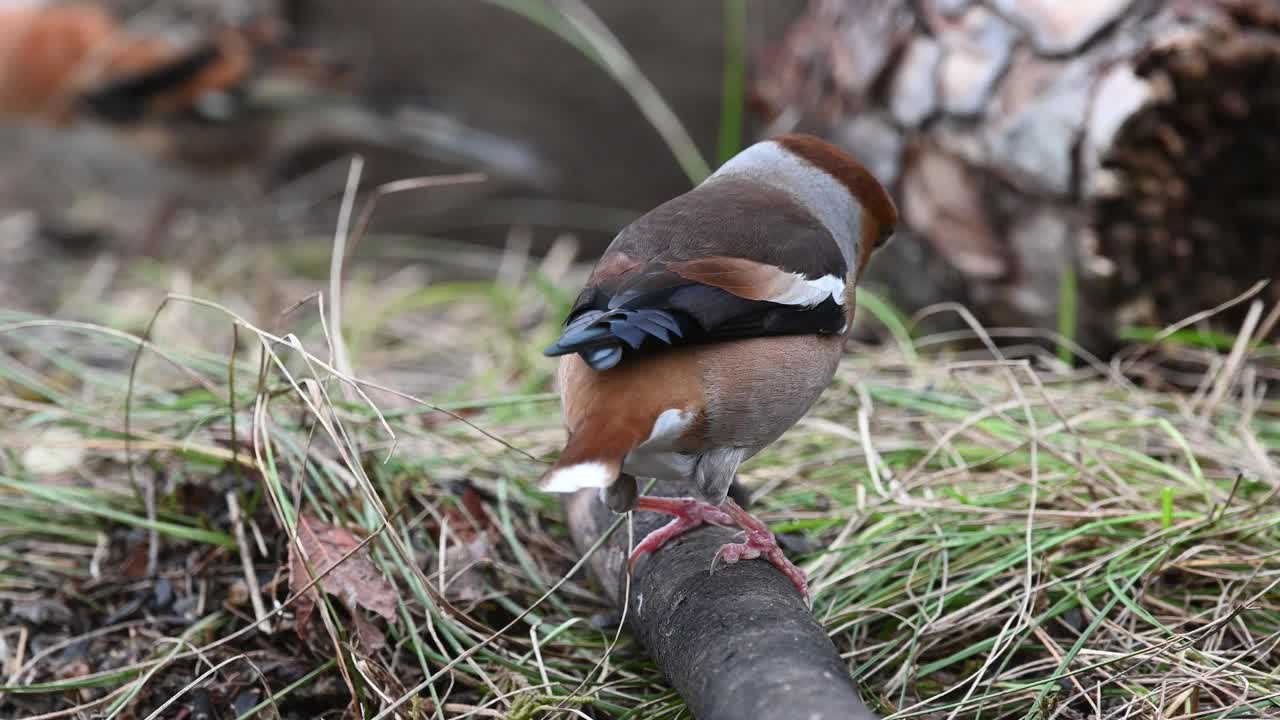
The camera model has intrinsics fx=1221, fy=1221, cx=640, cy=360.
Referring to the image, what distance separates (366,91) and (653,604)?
5413 millimetres

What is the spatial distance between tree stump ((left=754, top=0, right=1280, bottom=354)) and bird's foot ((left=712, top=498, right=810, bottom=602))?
2.10 m

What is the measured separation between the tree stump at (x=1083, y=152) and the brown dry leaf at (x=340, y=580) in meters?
2.62

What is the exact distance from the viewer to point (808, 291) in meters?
2.52

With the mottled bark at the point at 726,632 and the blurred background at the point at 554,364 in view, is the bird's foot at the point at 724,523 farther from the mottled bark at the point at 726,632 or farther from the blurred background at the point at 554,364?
the blurred background at the point at 554,364

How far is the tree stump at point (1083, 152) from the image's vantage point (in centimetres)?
387

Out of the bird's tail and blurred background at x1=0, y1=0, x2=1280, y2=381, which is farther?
blurred background at x1=0, y1=0, x2=1280, y2=381

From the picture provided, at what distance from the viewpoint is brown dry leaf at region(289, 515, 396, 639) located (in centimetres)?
251

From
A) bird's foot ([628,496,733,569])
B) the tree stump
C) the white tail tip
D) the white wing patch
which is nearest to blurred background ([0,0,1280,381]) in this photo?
the tree stump

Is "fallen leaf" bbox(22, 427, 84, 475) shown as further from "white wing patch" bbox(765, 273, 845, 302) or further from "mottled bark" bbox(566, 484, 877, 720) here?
"white wing patch" bbox(765, 273, 845, 302)

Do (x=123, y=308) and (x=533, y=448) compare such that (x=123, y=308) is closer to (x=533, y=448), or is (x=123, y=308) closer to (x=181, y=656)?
(x=533, y=448)

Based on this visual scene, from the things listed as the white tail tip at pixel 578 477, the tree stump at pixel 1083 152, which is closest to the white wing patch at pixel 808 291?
the white tail tip at pixel 578 477

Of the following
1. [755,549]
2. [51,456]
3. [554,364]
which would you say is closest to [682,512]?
[755,549]

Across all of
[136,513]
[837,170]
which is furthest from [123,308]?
[837,170]

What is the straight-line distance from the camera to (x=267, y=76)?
6.86 meters
